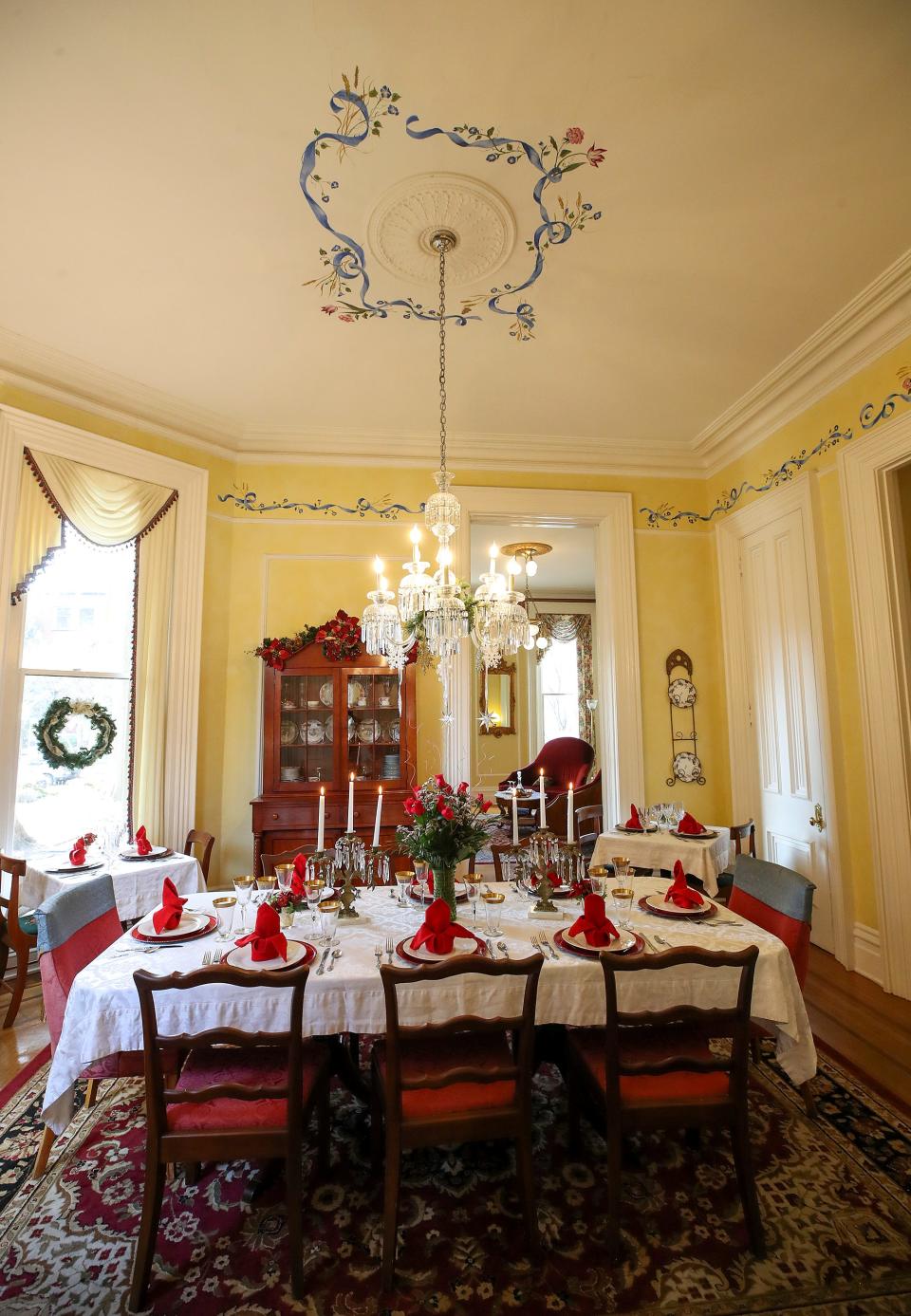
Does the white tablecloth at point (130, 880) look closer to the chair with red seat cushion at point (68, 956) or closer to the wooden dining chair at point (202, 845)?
the wooden dining chair at point (202, 845)

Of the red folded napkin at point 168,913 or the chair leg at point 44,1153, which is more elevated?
the red folded napkin at point 168,913

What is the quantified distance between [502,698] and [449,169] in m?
7.21

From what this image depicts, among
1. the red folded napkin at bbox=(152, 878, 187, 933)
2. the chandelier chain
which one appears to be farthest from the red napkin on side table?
the red folded napkin at bbox=(152, 878, 187, 933)

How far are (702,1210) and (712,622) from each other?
382 cm

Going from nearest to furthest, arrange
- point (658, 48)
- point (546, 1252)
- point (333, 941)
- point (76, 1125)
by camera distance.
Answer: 1. point (546, 1252)
2. point (658, 48)
3. point (333, 941)
4. point (76, 1125)

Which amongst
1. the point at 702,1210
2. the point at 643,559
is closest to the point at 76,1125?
the point at 702,1210

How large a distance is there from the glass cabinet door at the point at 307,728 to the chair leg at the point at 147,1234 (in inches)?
105

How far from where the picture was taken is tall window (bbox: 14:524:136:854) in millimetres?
3619

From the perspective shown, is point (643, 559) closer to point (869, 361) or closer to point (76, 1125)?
point (869, 361)

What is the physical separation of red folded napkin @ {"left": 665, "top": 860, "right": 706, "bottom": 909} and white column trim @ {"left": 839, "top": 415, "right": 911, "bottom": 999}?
5.22 ft

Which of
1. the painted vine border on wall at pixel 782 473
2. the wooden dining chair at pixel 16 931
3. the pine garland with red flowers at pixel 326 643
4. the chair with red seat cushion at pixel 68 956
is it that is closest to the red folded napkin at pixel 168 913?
the chair with red seat cushion at pixel 68 956

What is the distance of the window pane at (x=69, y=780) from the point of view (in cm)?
359

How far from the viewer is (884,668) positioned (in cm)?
331

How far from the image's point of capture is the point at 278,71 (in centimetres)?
202
